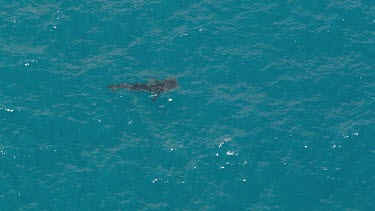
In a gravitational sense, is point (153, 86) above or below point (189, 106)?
above

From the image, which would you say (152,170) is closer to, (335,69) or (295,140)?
(295,140)

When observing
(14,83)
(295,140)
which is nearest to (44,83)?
(14,83)

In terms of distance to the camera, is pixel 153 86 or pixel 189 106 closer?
pixel 189 106

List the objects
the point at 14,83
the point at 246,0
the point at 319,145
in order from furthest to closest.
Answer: the point at 246,0, the point at 14,83, the point at 319,145

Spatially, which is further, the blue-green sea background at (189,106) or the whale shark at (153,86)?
the whale shark at (153,86)
